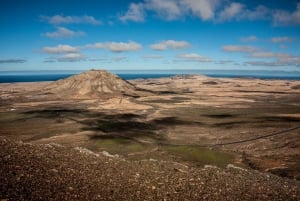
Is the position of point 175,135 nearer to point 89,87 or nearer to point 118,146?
point 118,146

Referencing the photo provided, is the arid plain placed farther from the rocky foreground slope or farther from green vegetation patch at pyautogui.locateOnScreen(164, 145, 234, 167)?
the rocky foreground slope

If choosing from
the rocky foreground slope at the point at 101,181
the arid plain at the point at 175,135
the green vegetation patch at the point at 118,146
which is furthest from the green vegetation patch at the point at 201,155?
the rocky foreground slope at the point at 101,181

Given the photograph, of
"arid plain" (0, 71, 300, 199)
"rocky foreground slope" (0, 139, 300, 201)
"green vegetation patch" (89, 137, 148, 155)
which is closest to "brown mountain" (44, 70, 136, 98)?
"arid plain" (0, 71, 300, 199)

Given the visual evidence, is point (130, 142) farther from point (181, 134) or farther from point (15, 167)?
point (15, 167)

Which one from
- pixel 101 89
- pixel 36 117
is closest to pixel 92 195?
pixel 36 117

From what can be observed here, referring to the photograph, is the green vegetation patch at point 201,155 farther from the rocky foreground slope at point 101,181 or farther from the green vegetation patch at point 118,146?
the rocky foreground slope at point 101,181
